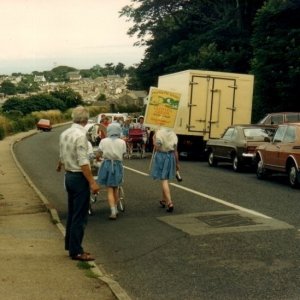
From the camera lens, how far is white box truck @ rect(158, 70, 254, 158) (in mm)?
26891

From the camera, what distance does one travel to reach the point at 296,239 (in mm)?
9500

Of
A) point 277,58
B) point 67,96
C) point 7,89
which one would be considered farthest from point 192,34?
point 7,89

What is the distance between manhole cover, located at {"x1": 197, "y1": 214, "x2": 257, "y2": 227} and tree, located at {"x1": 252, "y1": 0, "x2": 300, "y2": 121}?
22933mm

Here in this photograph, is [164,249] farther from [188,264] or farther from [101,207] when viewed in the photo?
[101,207]

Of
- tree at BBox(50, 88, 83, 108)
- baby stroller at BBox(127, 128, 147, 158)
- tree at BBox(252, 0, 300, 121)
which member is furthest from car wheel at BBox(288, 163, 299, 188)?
tree at BBox(50, 88, 83, 108)

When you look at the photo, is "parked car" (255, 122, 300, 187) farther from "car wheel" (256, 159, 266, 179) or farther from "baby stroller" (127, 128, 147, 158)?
"baby stroller" (127, 128, 147, 158)

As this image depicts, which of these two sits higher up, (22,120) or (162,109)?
(162,109)

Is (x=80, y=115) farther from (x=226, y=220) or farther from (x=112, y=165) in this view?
(x=226, y=220)

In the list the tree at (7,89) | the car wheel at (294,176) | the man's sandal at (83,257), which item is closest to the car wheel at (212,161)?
the car wheel at (294,176)

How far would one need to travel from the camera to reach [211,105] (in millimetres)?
27281

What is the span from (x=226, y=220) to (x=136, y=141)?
17879mm

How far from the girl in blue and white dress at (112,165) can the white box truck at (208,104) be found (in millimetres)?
14627

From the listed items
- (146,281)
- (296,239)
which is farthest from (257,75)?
(146,281)

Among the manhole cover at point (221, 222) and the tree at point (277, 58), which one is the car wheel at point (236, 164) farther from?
the tree at point (277, 58)
